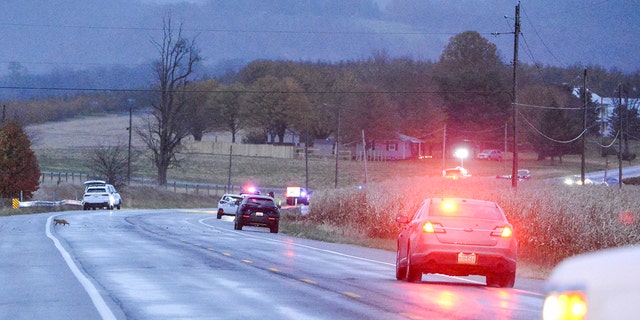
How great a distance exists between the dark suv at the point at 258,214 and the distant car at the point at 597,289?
124ft

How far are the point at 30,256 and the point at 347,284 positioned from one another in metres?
9.39

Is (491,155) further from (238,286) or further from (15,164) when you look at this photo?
(238,286)

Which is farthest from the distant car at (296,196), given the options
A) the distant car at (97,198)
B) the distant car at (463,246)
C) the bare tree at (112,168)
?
the distant car at (463,246)

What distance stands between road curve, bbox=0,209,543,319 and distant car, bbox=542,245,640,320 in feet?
28.2

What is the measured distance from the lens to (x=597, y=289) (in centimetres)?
425

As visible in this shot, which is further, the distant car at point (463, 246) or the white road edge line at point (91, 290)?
the distant car at point (463, 246)

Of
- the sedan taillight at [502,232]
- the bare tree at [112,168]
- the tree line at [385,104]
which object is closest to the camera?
the sedan taillight at [502,232]

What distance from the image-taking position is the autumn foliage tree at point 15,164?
65.6 meters

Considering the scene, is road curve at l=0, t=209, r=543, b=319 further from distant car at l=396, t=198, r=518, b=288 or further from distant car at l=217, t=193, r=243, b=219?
distant car at l=217, t=193, r=243, b=219

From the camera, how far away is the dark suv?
139 ft

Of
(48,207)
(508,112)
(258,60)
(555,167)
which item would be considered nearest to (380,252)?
(48,207)

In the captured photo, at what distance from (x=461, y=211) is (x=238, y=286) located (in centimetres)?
425

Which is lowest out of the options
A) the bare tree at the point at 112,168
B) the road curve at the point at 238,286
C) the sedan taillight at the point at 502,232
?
the road curve at the point at 238,286

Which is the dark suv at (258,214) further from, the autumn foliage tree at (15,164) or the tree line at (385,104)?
the tree line at (385,104)
